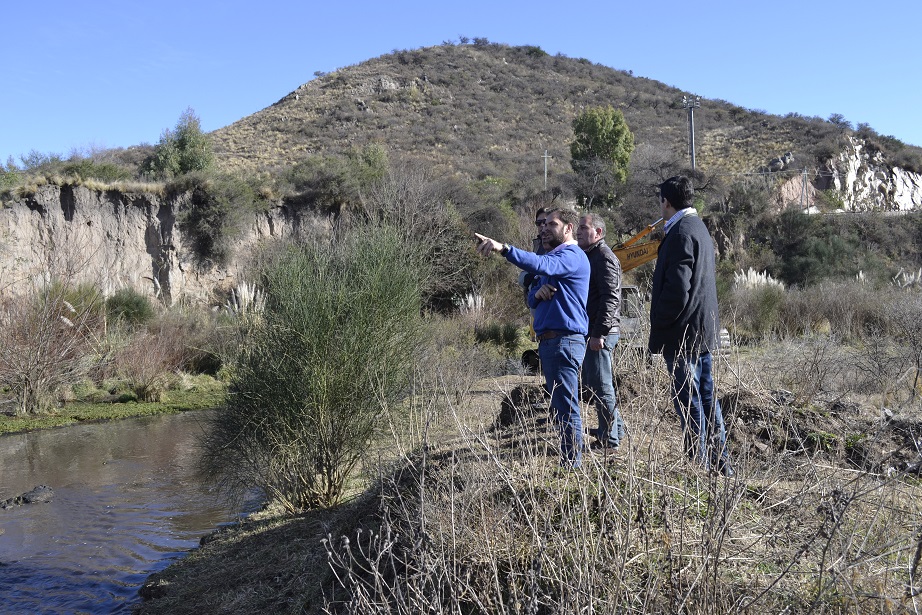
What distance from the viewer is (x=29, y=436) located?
1319 centimetres

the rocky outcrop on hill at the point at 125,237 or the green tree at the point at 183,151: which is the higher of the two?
the green tree at the point at 183,151

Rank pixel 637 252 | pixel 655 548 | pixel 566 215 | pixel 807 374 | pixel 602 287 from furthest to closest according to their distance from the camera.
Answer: pixel 637 252 → pixel 807 374 → pixel 602 287 → pixel 566 215 → pixel 655 548

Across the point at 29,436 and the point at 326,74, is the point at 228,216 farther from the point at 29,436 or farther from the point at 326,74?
the point at 326,74

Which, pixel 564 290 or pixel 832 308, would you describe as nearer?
pixel 564 290

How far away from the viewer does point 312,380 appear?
689 centimetres

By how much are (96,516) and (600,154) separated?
3586cm

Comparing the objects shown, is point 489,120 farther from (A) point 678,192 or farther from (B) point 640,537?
(B) point 640,537

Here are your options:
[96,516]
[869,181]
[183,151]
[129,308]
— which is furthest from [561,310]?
[869,181]

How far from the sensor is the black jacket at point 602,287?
16.9ft

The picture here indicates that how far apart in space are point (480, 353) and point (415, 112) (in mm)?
43316

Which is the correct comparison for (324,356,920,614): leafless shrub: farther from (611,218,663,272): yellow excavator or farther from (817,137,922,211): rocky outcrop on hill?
(817,137,922,211): rocky outcrop on hill

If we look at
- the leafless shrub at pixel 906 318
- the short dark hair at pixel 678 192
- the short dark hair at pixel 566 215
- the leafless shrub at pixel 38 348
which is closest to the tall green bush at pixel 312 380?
the short dark hair at pixel 566 215

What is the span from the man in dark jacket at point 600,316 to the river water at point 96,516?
4174 millimetres

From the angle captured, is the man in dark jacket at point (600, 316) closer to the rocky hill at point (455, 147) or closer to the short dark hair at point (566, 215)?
the short dark hair at point (566, 215)
